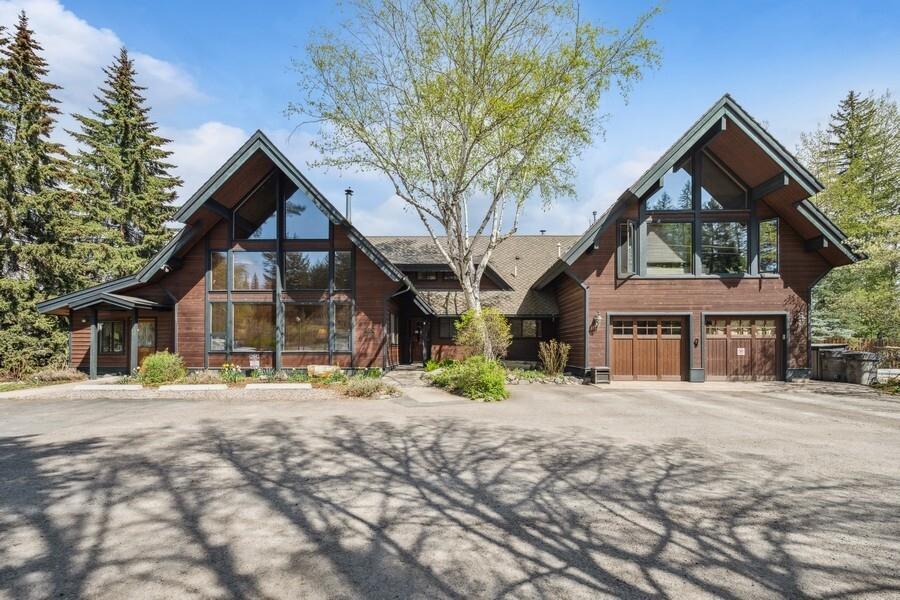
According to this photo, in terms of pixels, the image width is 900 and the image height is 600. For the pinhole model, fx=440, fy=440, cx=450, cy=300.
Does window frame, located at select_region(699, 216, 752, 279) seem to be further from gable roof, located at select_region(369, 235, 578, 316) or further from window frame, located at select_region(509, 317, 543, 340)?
window frame, located at select_region(509, 317, 543, 340)

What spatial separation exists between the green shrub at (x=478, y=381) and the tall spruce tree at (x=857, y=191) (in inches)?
592

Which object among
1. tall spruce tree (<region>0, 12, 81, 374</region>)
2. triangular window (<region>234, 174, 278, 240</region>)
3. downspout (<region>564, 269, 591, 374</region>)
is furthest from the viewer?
tall spruce tree (<region>0, 12, 81, 374</region>)

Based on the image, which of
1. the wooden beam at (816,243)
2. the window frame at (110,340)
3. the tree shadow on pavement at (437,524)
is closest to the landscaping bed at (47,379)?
the window frame at (110,340)

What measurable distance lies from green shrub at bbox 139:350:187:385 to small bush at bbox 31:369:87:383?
3.65 metres

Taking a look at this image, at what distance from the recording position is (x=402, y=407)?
1052 centimetres

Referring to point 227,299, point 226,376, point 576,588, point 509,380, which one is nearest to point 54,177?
point 227,299

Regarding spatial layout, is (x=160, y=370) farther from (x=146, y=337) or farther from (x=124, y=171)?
(x=124, y=171)

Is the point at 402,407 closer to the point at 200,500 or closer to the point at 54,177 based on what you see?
the point at 200,500

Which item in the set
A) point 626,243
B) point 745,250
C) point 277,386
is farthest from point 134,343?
point 745,250

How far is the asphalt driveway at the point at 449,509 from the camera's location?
3123 mm

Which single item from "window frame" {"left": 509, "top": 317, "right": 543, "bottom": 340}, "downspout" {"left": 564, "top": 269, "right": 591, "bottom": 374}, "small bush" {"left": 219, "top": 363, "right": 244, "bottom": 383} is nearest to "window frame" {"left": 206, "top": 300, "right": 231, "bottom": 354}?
"small bush" {"left": 219, "top": 363, "right": 244, "bottom": 383}

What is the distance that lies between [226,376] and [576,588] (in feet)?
48.6

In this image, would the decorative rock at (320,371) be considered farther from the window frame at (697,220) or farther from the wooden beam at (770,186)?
the wooden beam at (770,186)

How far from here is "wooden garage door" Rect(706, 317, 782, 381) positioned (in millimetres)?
15727
